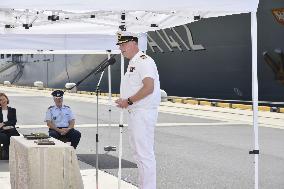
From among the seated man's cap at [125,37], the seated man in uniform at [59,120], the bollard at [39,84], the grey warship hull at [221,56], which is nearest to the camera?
the seated man's cap at [125,37]

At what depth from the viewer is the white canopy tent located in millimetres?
5980

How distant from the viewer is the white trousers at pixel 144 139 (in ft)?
18.5

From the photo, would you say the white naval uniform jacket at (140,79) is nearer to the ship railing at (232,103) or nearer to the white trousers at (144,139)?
the white trousers at (144,139)

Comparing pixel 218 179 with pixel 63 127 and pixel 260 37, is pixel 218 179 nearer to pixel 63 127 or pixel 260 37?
pixel 63 127

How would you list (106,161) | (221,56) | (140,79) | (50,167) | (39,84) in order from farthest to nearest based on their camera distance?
(39,84)
(221,56)
(106,161)
(140,79)
(50,167)

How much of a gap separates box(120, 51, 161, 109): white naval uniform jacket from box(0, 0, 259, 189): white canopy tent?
1.97 feet

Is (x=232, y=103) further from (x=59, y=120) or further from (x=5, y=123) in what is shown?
(x=5, y=123)

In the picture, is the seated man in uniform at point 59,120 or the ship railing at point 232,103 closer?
the seated man in uniform at point 59,120

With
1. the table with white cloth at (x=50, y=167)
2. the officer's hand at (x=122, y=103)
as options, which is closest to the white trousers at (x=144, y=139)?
the officer's hand at (x=122, y=103)

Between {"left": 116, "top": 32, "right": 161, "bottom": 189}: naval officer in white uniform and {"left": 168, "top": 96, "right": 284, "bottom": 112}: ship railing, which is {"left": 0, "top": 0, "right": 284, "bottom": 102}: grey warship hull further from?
{"left": 116, "top": 32, "right": 161, "bottom": 189}: naval officer in white uniform

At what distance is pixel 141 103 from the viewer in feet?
18.5

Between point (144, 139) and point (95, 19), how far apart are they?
4.53m

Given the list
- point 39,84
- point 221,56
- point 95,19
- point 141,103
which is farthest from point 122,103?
point 39,84

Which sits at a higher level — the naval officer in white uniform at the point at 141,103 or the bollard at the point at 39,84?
the bollard at the point at 39,84
